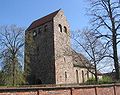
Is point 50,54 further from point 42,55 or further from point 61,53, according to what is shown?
point 42,55

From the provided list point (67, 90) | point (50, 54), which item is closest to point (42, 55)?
Result: point (50, 54)

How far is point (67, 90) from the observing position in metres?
16.8

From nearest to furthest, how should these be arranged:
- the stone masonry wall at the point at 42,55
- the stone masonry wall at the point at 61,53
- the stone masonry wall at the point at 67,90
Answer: the stone masonry wall at the point at 67,90 < the stone masonry wall at the point at 61,53 < the stone masonry wall at the point at 42,55

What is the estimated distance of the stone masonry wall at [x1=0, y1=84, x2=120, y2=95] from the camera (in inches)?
526

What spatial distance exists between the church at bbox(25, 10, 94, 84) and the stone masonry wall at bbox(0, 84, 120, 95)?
2662 cm

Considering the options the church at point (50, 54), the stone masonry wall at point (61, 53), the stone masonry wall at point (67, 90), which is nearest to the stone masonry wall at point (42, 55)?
the church at point (50, 54)

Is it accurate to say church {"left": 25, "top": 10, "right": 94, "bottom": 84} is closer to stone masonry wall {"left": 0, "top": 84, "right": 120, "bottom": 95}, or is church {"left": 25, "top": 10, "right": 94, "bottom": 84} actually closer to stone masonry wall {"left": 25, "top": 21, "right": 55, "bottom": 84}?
stone masonry wall {"left": 25, "top": 21, "right": 55, "bottom": 84}

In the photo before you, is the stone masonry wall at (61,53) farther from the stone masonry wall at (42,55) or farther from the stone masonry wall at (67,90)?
the stone masonry wall at (67,90)

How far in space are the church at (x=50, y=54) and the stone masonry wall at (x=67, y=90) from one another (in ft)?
87.3

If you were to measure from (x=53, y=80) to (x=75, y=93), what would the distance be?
32.2m

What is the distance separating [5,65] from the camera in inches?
1662

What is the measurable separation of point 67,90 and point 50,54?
35.2 meters

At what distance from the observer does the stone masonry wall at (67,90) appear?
13362 mm

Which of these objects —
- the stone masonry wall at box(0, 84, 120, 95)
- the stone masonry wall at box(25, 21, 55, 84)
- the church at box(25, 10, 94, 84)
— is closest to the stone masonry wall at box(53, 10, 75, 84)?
the church at box(25, 10, 94, 84)
